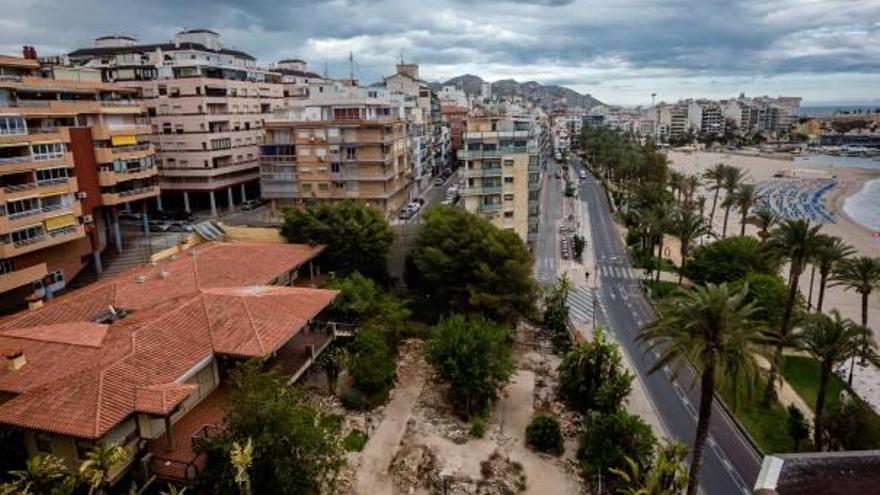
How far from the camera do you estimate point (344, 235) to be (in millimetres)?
50469

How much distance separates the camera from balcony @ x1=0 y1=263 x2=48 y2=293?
42906mm

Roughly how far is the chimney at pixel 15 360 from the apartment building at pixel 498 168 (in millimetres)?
48916

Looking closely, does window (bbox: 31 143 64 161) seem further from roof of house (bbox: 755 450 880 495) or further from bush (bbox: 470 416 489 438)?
roof of house (bbox: 755 450 880 495)

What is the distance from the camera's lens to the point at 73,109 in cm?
5288

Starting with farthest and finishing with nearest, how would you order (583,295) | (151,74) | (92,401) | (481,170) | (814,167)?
(814,167)
(151,74)
(481,170)
(583,295)
(92,401)

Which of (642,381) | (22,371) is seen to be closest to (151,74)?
(22,371)

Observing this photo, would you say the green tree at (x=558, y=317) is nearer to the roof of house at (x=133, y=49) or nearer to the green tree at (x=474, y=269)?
the green tree at (x=474, y=269)

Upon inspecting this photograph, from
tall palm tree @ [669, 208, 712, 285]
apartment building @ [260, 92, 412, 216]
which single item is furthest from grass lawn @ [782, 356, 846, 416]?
apartment building @ [260, 92, 412, 216]

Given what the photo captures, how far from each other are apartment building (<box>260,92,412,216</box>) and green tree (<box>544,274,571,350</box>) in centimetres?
3124

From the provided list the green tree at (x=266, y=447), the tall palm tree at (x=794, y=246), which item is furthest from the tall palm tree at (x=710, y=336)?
the tall palm tree at (x=794, y=246)

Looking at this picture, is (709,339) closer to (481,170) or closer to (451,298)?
(451,298)

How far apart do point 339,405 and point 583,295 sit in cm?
3411

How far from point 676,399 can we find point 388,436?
2048 centimetres

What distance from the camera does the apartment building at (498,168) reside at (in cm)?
6888
